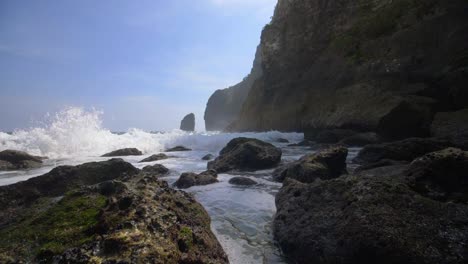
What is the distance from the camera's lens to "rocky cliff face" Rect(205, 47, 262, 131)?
8202cm

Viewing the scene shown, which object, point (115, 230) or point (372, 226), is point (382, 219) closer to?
point (372, 226)

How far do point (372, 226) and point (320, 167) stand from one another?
3.89 metres

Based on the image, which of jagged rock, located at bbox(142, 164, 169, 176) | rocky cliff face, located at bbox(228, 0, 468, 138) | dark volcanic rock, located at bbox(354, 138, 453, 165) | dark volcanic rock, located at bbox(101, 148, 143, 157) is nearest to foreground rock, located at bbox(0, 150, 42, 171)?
dark volcanic rock, located at bbox(101, 148, 143, 157)

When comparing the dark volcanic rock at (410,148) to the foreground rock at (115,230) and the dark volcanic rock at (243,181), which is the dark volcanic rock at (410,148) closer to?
the dark volcanic rock at (243,181)

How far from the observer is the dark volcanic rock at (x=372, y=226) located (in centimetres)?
302

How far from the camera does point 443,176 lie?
4.36 m

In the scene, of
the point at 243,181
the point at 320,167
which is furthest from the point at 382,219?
the point at 243,181

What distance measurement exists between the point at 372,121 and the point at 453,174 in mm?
12525

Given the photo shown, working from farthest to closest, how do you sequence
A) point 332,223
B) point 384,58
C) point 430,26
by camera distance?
point 384,58
point 430,26
point 332,223

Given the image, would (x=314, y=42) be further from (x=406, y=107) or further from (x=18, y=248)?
(x=18, y=248)

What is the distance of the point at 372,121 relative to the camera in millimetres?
16062

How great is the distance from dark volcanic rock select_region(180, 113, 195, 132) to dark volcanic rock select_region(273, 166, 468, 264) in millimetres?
118576

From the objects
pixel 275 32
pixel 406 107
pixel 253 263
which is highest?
pixel 275 32

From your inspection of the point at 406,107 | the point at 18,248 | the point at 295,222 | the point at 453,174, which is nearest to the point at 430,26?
the point at 406,107
